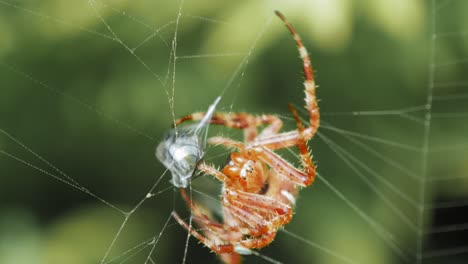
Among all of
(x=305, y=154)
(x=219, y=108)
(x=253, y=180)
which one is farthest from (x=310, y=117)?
A: (x=219, y=108)

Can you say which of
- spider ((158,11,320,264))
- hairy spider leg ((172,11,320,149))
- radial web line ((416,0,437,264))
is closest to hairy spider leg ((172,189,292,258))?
spider ((158,11,320,264))

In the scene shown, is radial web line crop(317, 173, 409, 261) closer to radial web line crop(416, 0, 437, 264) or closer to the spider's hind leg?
radial web line crop(416, 0, 437, 264)

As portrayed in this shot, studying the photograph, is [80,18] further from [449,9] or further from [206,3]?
[449,9]

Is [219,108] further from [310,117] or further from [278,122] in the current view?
[310,117]

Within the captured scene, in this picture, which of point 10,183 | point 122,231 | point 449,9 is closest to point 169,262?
point 122,231

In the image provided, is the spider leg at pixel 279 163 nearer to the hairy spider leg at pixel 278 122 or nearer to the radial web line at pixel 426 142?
the hairy spider leg at pixel 278 122

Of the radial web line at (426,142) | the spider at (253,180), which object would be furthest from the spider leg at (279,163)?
the radial web line at (426,142)
